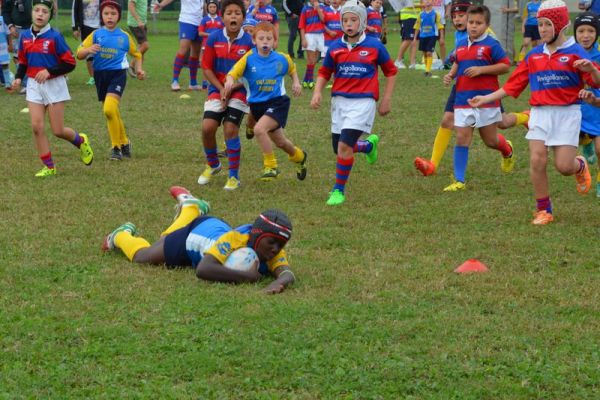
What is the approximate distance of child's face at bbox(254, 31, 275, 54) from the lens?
9609 mm

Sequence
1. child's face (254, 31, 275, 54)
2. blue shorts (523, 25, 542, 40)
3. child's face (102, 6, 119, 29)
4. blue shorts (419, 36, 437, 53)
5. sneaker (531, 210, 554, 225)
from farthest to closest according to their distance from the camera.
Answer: blue shorts (419, 36, 437, 53) < blue shorts (523, 25, 542, 40) < child's face (102, 6, 119, 29) < child's face (254, 31, 275, 54) < sneaker (531, 210, 554, 225)

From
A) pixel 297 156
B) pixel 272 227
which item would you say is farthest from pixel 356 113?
pixel 272 227

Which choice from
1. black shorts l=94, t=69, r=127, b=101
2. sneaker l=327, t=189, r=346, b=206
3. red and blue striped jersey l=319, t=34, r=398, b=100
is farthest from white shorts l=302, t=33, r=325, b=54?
sneaker l=327, t=189, r=346, b=206

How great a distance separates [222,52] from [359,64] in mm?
1598

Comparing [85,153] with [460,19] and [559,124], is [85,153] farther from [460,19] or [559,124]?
[559,124]

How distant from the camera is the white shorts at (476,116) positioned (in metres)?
9.69

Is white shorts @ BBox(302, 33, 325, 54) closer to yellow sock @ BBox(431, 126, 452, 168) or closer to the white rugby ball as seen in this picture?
yellow sock @ BBox(431, 126, 452, 168)

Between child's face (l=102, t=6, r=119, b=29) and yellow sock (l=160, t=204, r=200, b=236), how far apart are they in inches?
170

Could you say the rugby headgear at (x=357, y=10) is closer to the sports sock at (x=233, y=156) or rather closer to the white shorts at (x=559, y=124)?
the sports sock at (x=233, y=156)

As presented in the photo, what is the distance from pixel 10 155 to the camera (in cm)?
1160

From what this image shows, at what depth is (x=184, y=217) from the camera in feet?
24.6

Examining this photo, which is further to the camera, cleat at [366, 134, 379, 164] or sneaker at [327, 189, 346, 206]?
cleat at [366, 134, 379, 164]

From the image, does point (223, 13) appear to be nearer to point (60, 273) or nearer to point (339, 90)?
point (339, 90)

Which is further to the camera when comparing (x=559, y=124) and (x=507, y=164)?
(x=507, y=164)
